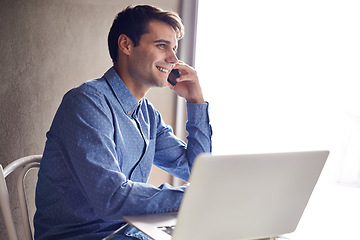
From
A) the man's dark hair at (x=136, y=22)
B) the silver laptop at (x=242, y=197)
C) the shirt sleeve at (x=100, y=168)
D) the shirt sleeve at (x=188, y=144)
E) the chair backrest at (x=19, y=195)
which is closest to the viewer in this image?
the silver laptop at (x=242, y=197)

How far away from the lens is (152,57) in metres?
1.61

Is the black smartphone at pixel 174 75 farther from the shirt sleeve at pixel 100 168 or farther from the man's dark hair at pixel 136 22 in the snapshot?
the shirt sleeve at pixel 100 168

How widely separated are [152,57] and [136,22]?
0.49ft

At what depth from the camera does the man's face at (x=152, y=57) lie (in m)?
1.61

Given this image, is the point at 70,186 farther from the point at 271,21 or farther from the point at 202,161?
the point at 271,21

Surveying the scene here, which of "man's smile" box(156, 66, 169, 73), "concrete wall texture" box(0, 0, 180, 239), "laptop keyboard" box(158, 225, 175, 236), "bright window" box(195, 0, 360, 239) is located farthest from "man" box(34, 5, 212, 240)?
"bright window" box(195, 0, 360, 239)

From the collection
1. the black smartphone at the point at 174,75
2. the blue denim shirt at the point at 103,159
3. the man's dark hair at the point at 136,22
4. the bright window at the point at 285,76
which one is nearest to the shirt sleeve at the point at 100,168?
the blue denim shirt at the point at 103,159

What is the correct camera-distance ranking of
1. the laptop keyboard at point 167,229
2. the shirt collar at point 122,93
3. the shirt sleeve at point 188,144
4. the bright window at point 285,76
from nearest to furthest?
1. the laptop keyboard at point 167,229
2. the shirt collar at point 122,93
3. the shirt sleeve at point 188,144
4. the bright window at point 285,76

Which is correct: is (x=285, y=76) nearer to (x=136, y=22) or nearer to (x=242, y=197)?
(x=136, y=22)

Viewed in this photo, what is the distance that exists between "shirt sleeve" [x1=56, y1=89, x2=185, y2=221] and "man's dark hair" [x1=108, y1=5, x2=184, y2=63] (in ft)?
1.25

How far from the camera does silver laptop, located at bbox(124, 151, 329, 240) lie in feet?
2.65

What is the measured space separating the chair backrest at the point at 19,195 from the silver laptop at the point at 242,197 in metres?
0.46

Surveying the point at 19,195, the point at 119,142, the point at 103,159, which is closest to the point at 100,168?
the point at 103,159

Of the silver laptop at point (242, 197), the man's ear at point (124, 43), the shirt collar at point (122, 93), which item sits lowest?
the silver laptop at point (242, 197)
